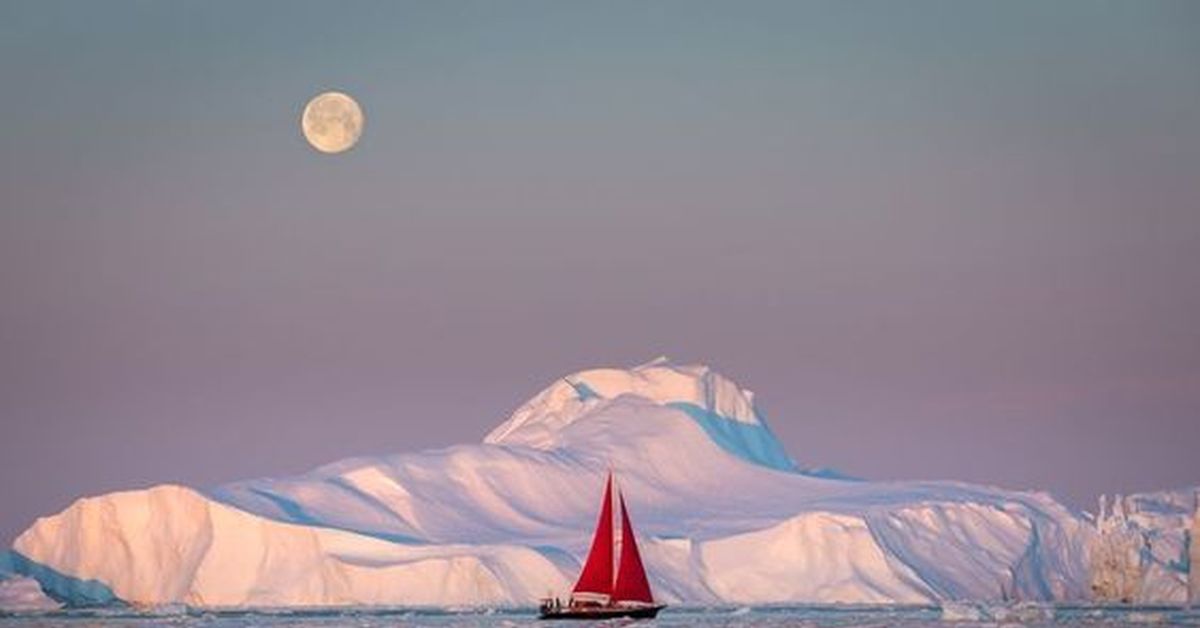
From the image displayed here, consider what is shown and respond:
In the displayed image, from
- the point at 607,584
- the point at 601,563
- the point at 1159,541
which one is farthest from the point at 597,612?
the point at 1159,541

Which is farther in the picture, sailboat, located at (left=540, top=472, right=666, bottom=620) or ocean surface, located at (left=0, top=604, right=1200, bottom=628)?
sailboat, located at (left=540, top=472, right=666, bottom=620)

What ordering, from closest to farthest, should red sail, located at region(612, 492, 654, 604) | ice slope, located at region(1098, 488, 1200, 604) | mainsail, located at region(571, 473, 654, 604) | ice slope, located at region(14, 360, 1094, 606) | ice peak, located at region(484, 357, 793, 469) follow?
1. mainsail, located at region(571, 473, 654, 604)
2. red sail, located at region(612, 492, 654, 604)
3. ice slope, located at region(14, 360, 1094, 606)
4. ice slope, located at region(1098, 488, 1200, 604)
5. ice peak, located at region(484, 357, 793, 469)

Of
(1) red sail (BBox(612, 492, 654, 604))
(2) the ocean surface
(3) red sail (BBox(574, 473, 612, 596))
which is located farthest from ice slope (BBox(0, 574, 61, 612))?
(1) red sail (BBox(612, 492, 654, 604))

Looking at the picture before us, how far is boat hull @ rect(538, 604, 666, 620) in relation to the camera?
10462cm

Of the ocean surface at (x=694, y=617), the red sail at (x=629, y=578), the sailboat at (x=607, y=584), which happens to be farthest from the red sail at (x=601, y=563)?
the ocean surface at (x=694, y=617)

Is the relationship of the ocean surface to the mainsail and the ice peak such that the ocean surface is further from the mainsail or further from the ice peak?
the ice peak

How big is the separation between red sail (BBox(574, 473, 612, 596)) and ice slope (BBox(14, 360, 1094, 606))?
24.4m

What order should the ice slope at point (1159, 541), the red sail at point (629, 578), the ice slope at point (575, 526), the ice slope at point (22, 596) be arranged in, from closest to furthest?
the red sail at point (629, 578) < the ice slope at point (22, 596) < the ice slope at point (575, 526) < the ice slope at point (1159, 541)

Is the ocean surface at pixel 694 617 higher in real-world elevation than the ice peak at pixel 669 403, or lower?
lower

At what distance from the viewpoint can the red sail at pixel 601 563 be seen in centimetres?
10525

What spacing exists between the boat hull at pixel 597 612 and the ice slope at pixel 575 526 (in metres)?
23.7

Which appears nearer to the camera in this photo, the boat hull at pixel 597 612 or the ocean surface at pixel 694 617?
the ocean surface at pixel 694 617

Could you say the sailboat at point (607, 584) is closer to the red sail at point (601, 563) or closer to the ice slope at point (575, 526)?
the red sail at point (601, 563)

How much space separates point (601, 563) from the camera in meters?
106
